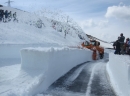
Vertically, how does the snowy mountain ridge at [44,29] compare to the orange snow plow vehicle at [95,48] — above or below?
above

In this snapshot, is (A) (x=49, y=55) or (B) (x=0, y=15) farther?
(B) (x=0, y=15)

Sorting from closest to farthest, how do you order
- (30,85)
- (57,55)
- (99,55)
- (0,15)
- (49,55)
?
1. (30,85)
2. (49,55)
3. (57,55)
4. (99,55)
5. (0,15)

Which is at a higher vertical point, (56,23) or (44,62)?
(56,23)

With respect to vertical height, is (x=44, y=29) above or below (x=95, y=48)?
above

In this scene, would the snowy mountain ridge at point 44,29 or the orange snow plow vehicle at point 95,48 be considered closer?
the orange snow plow vehicle at point 95,48

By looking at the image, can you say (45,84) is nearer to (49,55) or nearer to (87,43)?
(49,55)

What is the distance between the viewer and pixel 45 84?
27.4 feet

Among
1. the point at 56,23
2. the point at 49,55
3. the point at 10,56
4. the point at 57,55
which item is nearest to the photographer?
the point at 49,55

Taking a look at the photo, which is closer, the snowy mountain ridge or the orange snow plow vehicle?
the orange snow plow vehicle

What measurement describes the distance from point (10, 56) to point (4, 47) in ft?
Result: 3.10

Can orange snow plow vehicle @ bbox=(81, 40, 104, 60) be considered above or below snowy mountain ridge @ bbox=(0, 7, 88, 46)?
below

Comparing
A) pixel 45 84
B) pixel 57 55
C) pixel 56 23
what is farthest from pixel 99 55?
pixel 56 23

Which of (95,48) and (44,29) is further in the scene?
(44,29)

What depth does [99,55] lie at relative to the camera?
33.4 meters
